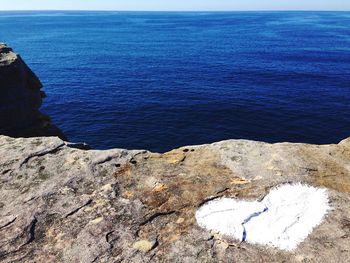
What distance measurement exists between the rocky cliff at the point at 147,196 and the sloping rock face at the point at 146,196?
3 centimetres

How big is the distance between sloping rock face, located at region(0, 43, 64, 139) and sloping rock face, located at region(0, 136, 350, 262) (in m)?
24.6

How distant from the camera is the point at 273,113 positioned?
6369cm

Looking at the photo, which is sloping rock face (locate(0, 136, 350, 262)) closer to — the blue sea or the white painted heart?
the white painted heart

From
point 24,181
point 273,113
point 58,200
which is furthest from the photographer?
point 273,113

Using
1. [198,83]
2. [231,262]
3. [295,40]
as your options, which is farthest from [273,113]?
[295,40]

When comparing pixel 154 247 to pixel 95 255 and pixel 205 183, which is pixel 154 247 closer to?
pixel 95 255

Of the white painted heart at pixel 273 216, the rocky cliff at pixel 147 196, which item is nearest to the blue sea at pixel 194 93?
the rocky cliff at pixel 147 196

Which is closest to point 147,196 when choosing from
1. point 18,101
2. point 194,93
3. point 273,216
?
point 273,216

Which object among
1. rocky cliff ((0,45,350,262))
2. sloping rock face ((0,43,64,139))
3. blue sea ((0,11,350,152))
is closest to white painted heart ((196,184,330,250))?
rocky cliff ((0,45,350,262))

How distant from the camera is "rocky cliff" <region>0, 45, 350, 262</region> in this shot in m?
10.1

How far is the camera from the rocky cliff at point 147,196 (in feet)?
33.3

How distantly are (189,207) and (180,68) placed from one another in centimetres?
8733

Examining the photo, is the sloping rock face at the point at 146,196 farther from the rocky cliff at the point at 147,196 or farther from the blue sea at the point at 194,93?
the blue sea at the point at 194,93

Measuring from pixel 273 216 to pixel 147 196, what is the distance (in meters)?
4.29
